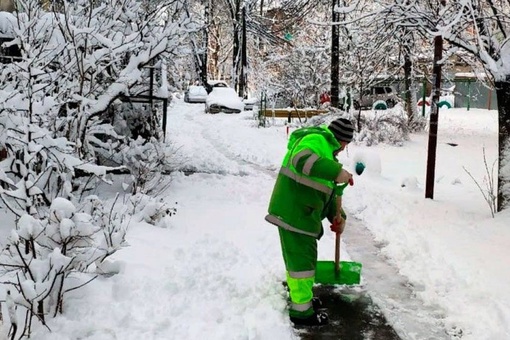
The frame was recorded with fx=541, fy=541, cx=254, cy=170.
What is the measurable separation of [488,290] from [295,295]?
1.83 m

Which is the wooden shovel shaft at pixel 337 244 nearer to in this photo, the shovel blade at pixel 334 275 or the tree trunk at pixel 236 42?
the shovel blade at pixel 334 275

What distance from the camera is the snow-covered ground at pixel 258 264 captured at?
12.8ft

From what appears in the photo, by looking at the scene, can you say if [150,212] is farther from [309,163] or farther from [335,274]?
[309,163]

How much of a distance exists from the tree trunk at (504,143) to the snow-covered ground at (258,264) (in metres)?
0.30

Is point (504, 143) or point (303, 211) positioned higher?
point (504, 143)

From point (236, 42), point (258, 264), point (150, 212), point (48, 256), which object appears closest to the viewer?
point (48, 256)

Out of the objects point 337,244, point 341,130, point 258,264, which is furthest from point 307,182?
point 258,264

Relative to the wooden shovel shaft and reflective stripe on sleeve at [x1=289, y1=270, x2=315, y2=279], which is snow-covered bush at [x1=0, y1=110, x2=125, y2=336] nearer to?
reflective stripe on sleeve at [x1=289, y1=270, x2=315, y2=279]

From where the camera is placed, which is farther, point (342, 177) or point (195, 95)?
point (195, 95)

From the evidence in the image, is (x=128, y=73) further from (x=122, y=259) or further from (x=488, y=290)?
(x=488, y=290)

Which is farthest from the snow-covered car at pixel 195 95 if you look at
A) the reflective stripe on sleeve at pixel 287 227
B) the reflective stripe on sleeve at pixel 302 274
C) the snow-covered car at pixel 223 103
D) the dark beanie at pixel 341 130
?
the reflective stripe on sleeve at pixel 302 274

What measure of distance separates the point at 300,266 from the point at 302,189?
57 cm

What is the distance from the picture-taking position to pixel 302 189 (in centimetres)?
402

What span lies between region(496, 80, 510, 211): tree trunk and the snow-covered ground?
12.0 inches
